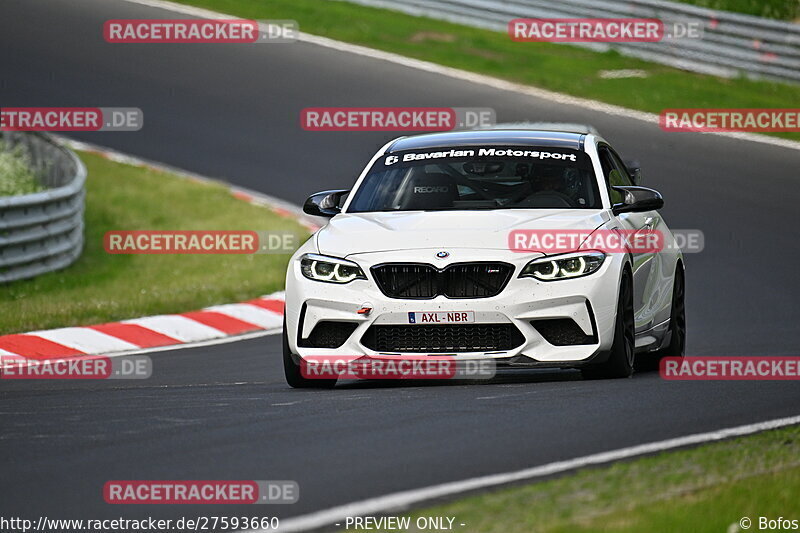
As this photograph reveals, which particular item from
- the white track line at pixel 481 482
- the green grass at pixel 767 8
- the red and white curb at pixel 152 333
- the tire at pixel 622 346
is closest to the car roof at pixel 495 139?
the tire at pixel 622 346

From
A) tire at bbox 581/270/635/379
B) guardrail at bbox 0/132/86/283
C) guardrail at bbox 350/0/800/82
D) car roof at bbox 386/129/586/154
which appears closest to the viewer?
tire at bbox 581/270/635/379

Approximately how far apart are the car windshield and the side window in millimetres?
181

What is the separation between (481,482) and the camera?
19.4 feet

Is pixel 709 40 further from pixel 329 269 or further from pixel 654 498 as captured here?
pixel 654 498

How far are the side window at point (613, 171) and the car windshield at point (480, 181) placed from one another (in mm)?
181

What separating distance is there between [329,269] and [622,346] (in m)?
1.71

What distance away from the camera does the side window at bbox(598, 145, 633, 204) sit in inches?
388

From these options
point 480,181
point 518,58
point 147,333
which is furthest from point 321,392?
point 518,58

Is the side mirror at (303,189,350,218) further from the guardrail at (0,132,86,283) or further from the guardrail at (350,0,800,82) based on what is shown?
the guardrail at (350,0,800,82)

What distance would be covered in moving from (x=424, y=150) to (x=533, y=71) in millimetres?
15086

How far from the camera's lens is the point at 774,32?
78.7ft

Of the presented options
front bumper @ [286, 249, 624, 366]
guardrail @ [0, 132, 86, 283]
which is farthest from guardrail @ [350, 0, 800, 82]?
front bumper @ [286, 249, 624, 366]

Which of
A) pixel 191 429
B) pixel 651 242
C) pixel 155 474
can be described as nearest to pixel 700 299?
pixel 651 242

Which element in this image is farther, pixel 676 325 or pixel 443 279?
pixel 676 325
